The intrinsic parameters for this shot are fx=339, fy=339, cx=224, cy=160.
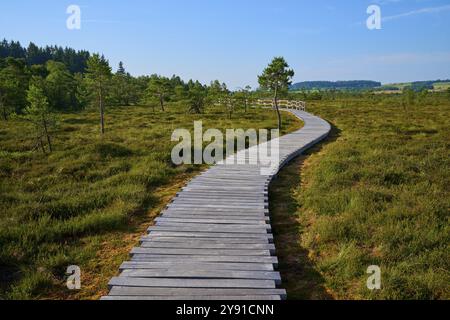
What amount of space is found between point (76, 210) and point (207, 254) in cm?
429

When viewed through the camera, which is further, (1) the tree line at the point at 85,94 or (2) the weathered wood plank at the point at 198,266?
(1) the tree line at the point at 85,94

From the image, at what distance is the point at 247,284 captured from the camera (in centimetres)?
469

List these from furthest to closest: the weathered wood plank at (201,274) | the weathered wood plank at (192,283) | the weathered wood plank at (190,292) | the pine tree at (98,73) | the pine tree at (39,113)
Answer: the pine tree at (98,73), the pine tree at (39,113), the weathered wood plank at (201,274), the weathered wood plank at (192,283), the weathered wood plank at (190,292)

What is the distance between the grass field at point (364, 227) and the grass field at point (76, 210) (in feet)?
10.5

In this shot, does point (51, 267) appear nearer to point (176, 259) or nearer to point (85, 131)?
point (176, 259)

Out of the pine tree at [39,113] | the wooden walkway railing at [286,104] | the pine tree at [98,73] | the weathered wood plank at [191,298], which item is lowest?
the weathered wood plank at [191,298]

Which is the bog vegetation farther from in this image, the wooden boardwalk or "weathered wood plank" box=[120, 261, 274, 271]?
the wooden boardwalk

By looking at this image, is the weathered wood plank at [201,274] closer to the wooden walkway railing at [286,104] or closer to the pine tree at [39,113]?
the pine tree at [39,113]

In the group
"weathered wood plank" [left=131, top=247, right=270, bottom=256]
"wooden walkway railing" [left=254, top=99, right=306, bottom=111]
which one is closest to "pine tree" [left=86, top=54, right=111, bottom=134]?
"weathered wood plank" [left=131, top=247, right=270, bottom=256]

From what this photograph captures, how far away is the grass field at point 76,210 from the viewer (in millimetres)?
5508

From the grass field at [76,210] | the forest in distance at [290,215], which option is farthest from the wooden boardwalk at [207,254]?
the grass field at [76,210]

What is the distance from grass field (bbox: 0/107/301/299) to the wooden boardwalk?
2.37 feet

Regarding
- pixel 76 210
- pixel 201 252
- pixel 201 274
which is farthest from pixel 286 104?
pixel 201 274

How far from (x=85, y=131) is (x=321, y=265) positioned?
2375 centimetres
